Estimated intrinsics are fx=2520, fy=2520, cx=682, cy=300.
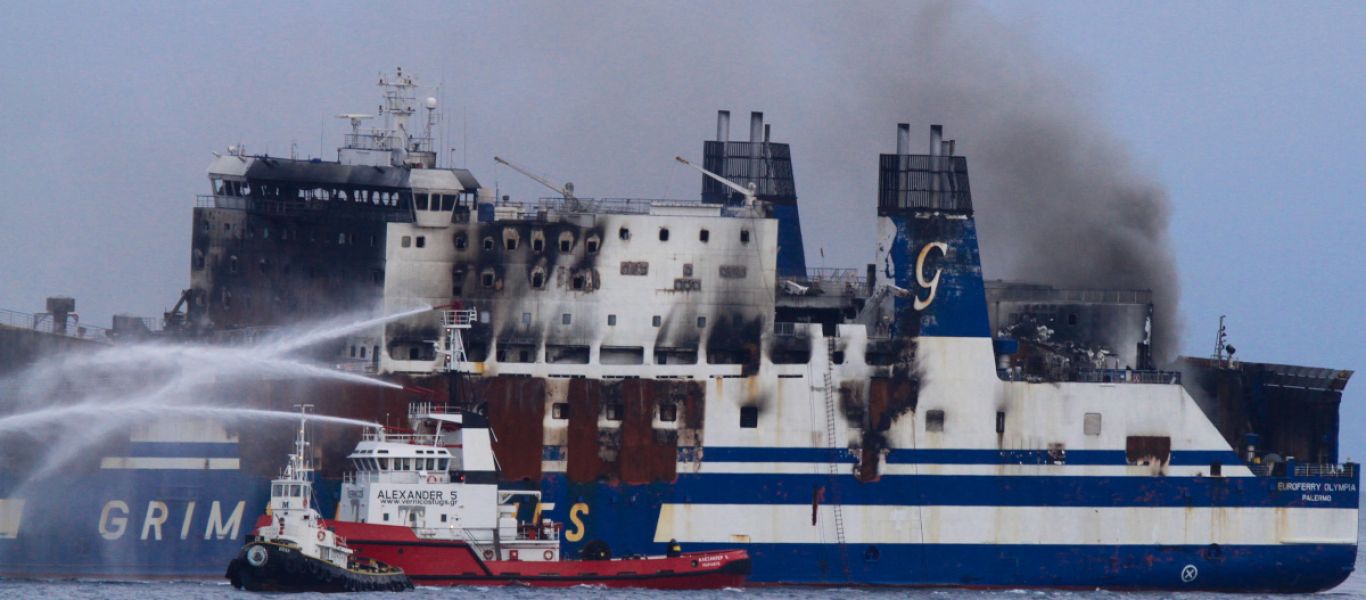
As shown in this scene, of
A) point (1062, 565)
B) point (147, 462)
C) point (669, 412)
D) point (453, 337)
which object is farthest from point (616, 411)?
point (1062, 565)

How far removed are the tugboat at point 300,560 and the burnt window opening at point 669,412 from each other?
7.21 metres

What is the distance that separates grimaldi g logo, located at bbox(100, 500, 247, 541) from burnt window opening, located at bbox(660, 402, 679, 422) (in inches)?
358

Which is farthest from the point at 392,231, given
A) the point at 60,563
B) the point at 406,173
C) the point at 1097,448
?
the point at 1097,448

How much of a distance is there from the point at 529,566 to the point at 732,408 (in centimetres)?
598

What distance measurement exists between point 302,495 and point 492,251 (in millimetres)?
8132

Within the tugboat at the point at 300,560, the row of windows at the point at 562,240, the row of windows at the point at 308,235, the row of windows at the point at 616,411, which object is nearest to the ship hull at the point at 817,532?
the row of windows at the point at 616,411

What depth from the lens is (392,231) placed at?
55.1 meters

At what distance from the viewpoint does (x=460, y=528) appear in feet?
167

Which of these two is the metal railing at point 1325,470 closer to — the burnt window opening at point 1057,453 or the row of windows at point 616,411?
the burnt window opening at point 1057,453

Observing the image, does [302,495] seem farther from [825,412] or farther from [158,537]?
[825,412]

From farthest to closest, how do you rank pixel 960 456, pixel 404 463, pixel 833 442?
1. pixel 960 456
2. pixel 833 442
3. pixel 404 463

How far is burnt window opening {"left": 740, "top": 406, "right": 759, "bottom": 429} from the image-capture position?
2125 inches

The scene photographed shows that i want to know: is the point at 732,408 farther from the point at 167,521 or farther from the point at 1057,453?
the point at 167,521

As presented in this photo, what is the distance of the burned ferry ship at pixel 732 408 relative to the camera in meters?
53.5
